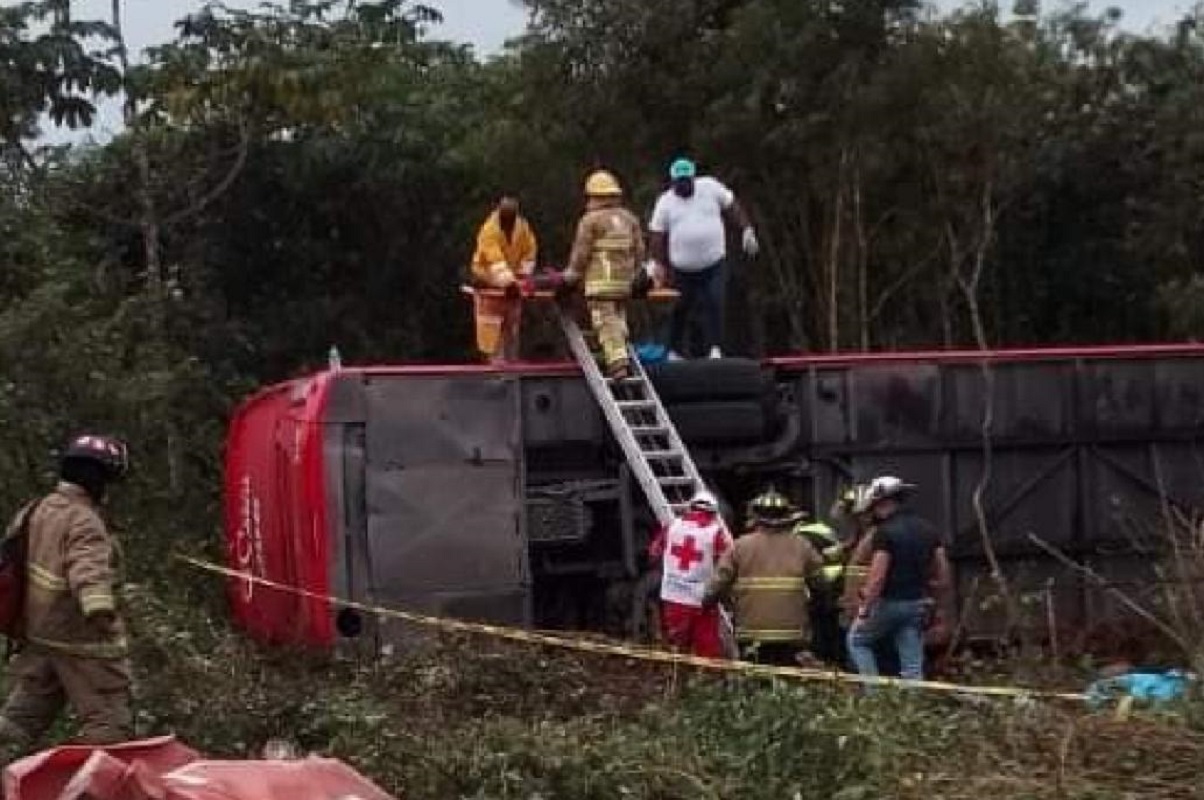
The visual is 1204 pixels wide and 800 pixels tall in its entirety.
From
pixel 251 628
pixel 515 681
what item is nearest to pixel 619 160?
pixel 251 628

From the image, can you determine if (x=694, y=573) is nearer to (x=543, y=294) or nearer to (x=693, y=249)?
A: (x=543, y=294)

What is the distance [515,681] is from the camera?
1137cm

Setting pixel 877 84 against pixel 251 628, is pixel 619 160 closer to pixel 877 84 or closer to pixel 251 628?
pixel 877 84

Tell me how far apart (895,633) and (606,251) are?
349cm

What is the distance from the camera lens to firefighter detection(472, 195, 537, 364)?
45.1 feet

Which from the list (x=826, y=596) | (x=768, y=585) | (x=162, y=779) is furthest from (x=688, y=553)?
(x=162, y=779)

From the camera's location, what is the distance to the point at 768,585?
36.7 feet

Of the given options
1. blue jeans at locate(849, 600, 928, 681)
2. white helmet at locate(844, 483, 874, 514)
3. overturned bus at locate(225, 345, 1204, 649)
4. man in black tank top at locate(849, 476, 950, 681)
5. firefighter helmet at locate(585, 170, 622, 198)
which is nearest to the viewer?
man in black tank top at locate(849, 476, 950, 681)

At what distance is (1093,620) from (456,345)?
15009 mm

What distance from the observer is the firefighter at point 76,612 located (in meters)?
8.65

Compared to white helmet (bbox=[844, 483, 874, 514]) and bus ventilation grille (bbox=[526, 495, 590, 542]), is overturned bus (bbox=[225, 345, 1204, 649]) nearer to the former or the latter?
bus ventilation grille (bbox=[526, 495, 590, 542])

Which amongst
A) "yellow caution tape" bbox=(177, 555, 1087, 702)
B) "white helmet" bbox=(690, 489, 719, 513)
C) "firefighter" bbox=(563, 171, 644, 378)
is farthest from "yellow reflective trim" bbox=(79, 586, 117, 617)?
"firefighter" bbox=(563, 171, 644, 378)

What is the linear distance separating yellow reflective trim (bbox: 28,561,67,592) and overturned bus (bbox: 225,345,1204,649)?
12.3 feet

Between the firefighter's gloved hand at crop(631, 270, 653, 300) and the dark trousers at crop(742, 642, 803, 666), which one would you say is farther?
the firefighter's gloved hand at crop(631, 270, 653, 300)
